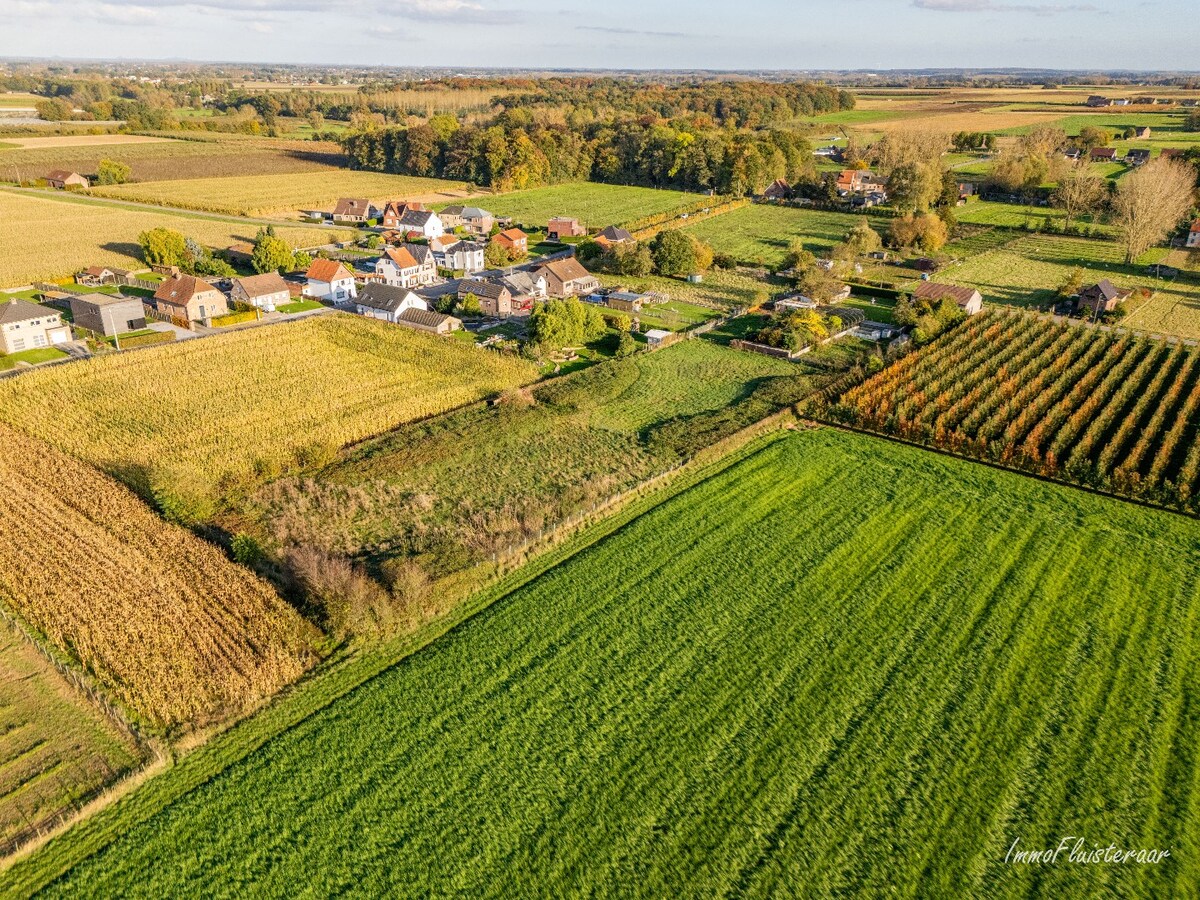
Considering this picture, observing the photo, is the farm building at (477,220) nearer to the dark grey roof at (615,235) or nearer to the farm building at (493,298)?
the dark grey roof at (615,235)

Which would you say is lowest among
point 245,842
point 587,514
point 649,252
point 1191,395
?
point 245,842

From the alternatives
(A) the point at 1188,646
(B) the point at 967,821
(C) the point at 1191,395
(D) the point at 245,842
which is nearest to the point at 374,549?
(D) the point at 245,842

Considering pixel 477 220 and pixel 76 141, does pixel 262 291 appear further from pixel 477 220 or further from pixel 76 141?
pixel 76 141

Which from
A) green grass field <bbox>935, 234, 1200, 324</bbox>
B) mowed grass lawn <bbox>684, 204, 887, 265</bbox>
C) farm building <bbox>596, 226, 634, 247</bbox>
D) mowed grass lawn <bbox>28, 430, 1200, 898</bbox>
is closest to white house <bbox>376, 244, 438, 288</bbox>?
farm building <bbox>596, 226, 634, 247</bbox>

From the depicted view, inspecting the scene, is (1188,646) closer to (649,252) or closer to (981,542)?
(981,542)

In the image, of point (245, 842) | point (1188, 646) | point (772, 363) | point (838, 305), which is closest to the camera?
point (245, 842)

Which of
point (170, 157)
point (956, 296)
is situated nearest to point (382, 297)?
point (956, 296)

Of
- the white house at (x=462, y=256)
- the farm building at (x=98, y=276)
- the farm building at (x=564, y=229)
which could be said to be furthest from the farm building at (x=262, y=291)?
the farm building at (x=564, y=229)
